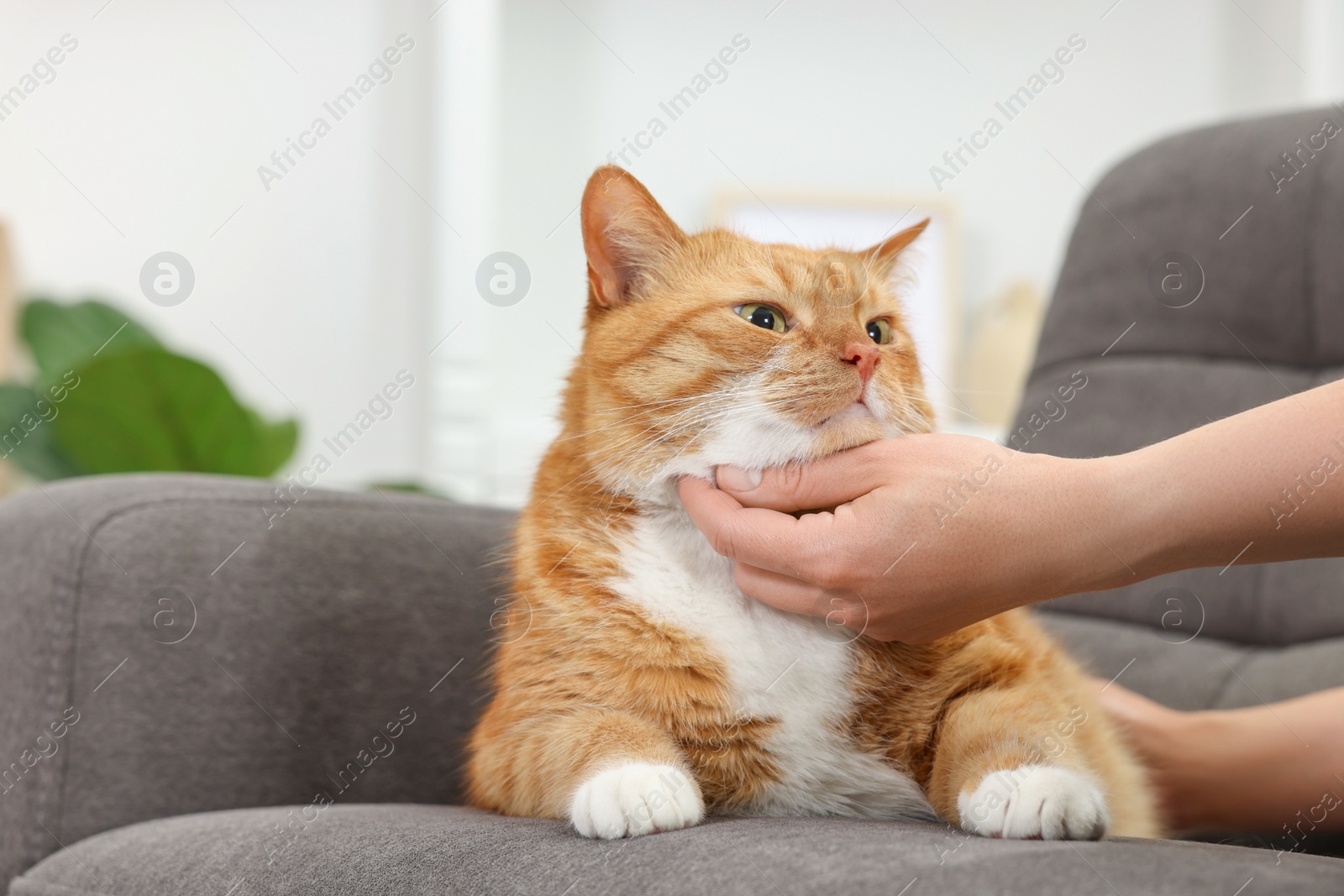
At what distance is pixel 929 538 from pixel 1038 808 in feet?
0.80

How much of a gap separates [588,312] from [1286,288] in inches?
52.0

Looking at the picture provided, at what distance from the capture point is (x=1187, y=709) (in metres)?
1.65

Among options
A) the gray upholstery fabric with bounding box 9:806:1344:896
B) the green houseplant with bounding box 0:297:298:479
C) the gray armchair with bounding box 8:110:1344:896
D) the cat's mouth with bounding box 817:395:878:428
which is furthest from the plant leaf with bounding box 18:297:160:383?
the cat's mouth with bounding box 817:395:878:428

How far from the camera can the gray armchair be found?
0.79m

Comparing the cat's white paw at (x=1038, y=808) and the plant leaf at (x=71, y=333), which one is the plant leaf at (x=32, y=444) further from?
the cat's white paw at (x=1038, y=808)

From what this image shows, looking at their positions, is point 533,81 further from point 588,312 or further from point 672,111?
point 588,312

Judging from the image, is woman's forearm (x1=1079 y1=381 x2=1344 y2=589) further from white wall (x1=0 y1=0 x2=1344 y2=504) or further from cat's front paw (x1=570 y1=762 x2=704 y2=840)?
white wall (x1=0 y1=0 x2=1344 y2=504)

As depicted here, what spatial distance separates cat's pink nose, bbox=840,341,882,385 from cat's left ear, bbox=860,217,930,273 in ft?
0.83

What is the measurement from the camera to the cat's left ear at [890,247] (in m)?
1.26

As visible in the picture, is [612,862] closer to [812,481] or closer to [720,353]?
[812,481]

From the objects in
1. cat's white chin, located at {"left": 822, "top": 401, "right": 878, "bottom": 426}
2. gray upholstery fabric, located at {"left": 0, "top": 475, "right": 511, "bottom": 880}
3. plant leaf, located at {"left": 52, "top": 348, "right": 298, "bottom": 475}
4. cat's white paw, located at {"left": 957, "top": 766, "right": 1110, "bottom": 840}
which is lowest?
plant leaf, located at {"left": 52, "top": 348, "right": 298, "bottom": 475}

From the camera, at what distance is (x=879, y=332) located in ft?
3.92

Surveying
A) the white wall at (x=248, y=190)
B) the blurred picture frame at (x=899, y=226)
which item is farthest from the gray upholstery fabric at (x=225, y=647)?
the blurred picture frame at (x=899, y=226)

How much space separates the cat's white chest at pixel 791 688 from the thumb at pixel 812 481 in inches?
4.2
